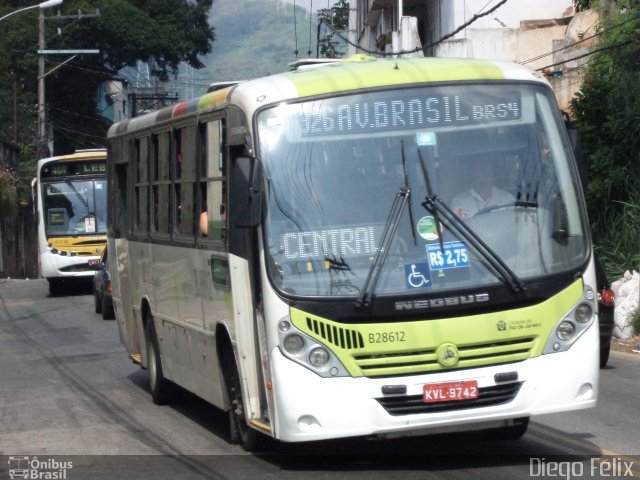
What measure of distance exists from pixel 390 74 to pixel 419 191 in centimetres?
93

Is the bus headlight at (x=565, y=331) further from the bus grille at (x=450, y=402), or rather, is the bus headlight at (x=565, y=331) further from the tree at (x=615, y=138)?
the tree at (x=615, y=138)

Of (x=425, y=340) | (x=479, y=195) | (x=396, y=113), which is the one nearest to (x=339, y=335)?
(x=425, y=340)

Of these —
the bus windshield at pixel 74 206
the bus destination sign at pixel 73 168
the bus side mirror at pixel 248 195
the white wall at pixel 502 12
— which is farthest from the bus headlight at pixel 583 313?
the white wall at pixel 502 12

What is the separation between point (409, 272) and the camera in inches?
319

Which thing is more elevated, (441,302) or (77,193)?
(77,193)

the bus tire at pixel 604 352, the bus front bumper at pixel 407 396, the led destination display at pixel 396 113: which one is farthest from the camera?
the bus tire at pixel 604 352

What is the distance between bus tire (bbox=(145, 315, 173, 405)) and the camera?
12367 mm

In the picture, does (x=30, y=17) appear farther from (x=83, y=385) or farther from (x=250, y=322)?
(x=250, y=322)

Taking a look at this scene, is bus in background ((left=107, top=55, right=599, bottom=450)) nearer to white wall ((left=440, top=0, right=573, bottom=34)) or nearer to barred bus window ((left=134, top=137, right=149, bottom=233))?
barred bus window ((left=134, top=137, right=149, bottom=233))

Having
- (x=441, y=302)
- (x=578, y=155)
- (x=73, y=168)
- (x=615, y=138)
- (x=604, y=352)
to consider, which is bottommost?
(x=604, y=352)

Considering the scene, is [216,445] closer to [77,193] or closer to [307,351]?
[307,351]

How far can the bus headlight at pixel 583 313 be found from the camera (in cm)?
826

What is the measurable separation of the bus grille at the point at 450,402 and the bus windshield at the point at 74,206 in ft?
77.1

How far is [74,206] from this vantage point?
102 ft
